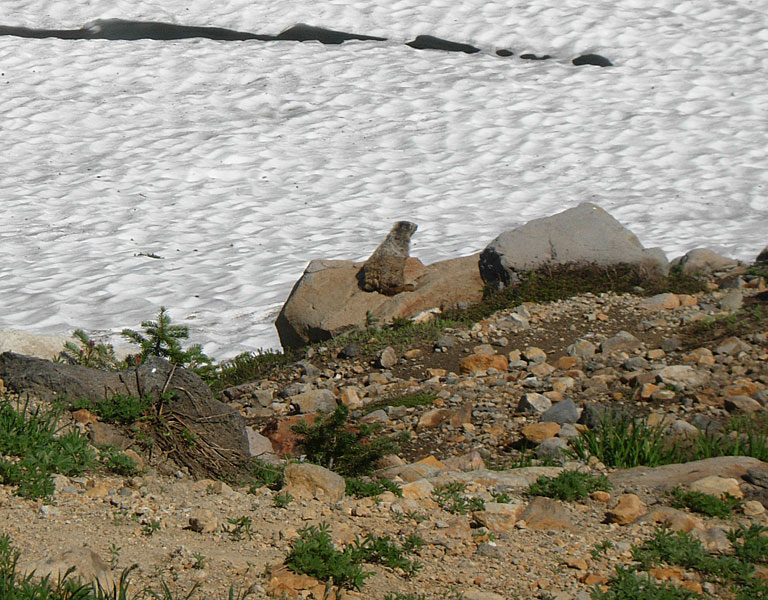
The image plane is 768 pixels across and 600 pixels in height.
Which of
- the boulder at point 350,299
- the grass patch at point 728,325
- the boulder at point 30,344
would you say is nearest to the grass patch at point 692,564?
the grass patch at point 728,325

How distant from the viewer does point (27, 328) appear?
8539 mm

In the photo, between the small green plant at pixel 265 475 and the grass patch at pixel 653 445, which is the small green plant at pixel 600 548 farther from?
the small green plant at pixel 265 475

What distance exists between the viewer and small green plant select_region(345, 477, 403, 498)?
3.97 metres

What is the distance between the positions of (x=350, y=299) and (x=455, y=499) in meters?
3.76

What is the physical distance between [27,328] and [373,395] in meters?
4.03

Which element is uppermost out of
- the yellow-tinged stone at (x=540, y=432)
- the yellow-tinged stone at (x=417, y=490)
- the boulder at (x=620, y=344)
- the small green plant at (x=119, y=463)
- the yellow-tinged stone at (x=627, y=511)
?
the small green plant at (x=119, y=463)

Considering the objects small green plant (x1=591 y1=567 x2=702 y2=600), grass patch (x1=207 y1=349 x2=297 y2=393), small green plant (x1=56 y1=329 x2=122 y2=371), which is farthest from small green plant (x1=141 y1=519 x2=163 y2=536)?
grass patch (x1=207 y1=349 x2=297 y2=393)

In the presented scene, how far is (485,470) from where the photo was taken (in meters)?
4.49

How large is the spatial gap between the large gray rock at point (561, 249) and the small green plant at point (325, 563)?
15.3ft

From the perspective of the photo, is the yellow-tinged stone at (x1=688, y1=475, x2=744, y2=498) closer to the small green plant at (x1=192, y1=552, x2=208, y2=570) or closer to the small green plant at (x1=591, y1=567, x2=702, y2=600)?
the small green plant at (x1=591, y1=567, x2=702, y2=600)

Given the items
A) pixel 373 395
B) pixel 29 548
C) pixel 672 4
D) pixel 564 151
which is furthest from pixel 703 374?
pixel 672 4

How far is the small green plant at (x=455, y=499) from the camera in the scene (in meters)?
3.89

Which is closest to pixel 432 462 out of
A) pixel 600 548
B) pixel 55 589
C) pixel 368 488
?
pixel 368 488

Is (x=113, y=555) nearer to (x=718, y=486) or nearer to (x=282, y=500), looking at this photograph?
(x=282, y=500)
